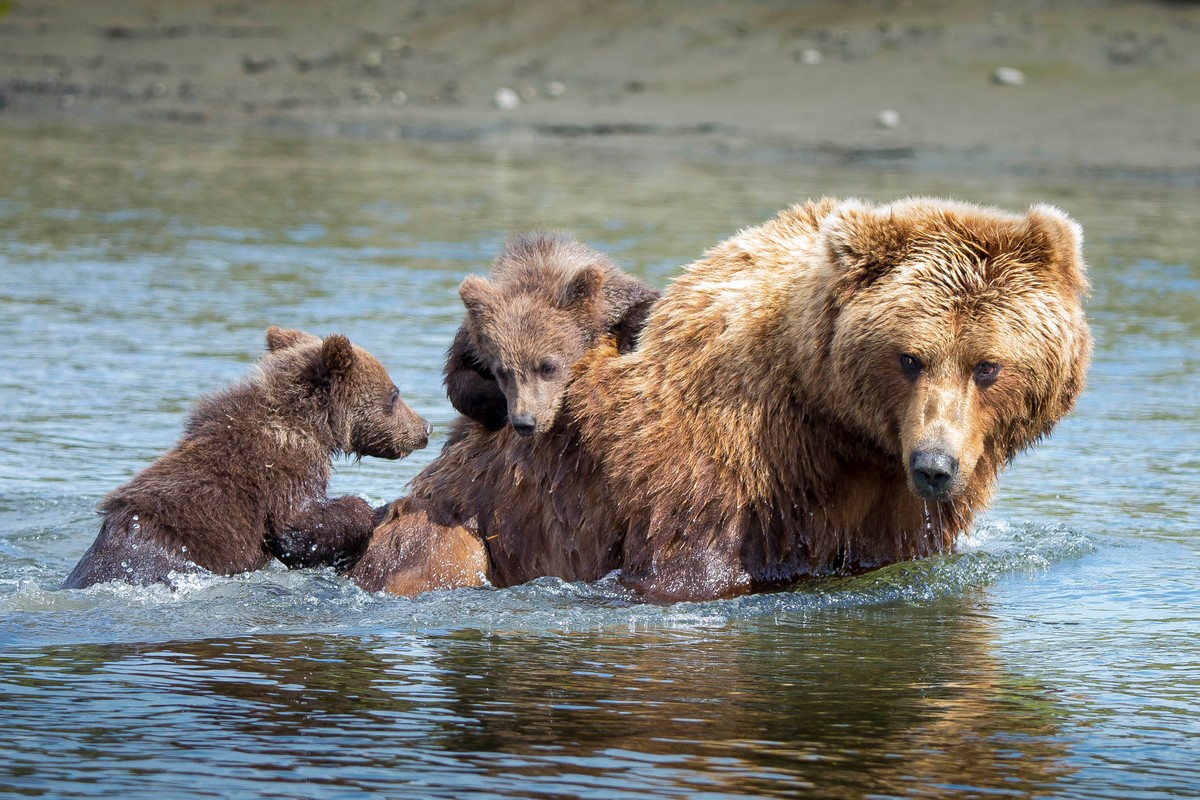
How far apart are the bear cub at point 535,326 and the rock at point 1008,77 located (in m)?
19.1

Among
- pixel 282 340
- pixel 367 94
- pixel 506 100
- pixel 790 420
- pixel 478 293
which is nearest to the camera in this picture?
pixel 790 420

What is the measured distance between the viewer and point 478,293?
689 cm

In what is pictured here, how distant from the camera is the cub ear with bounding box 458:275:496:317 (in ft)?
22.5

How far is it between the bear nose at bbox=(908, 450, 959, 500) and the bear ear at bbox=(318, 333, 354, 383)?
2486 mm

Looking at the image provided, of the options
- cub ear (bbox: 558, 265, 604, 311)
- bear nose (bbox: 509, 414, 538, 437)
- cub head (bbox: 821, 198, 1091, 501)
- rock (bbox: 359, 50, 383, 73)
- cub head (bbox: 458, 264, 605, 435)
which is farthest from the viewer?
rock (bbox: 359, 50, 383, 73)

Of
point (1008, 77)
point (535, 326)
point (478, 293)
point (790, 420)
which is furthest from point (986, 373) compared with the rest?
point (1008, 77)

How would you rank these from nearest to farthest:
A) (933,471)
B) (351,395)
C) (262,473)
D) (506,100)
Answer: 1. (933,471)
2. (262,473)
3. (351,395)
4. (506,100)

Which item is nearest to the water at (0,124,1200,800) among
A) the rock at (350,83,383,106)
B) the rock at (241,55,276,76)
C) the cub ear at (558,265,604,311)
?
the cub ear at (558,265,604,311)

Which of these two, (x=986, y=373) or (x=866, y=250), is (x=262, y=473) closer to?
→ (x=866, y=250)

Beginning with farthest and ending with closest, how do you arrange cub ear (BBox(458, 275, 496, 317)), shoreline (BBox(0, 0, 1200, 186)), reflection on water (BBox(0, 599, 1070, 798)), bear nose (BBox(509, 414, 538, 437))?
shoreline (BBox(0, 0, 1200, 186))
cub ear (BBox(458, 275, 496, 317))
bear nose (BBox(509, 414, 538, 437))
reflection on water (BBox(0, 599, 1070, 798))

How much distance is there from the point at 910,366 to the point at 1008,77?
20.5 meters

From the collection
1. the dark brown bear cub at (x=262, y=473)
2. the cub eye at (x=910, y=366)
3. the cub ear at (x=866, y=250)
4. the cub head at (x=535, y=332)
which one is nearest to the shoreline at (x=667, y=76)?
the cub head at (x=535, y=332)

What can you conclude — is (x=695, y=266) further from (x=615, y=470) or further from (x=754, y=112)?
(x=754, y=112)

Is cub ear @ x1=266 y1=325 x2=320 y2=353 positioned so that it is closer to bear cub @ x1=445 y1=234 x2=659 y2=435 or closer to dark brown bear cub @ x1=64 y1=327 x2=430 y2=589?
dark brown bear cub @ x1=64 y1=327 x2=430 y2=589
